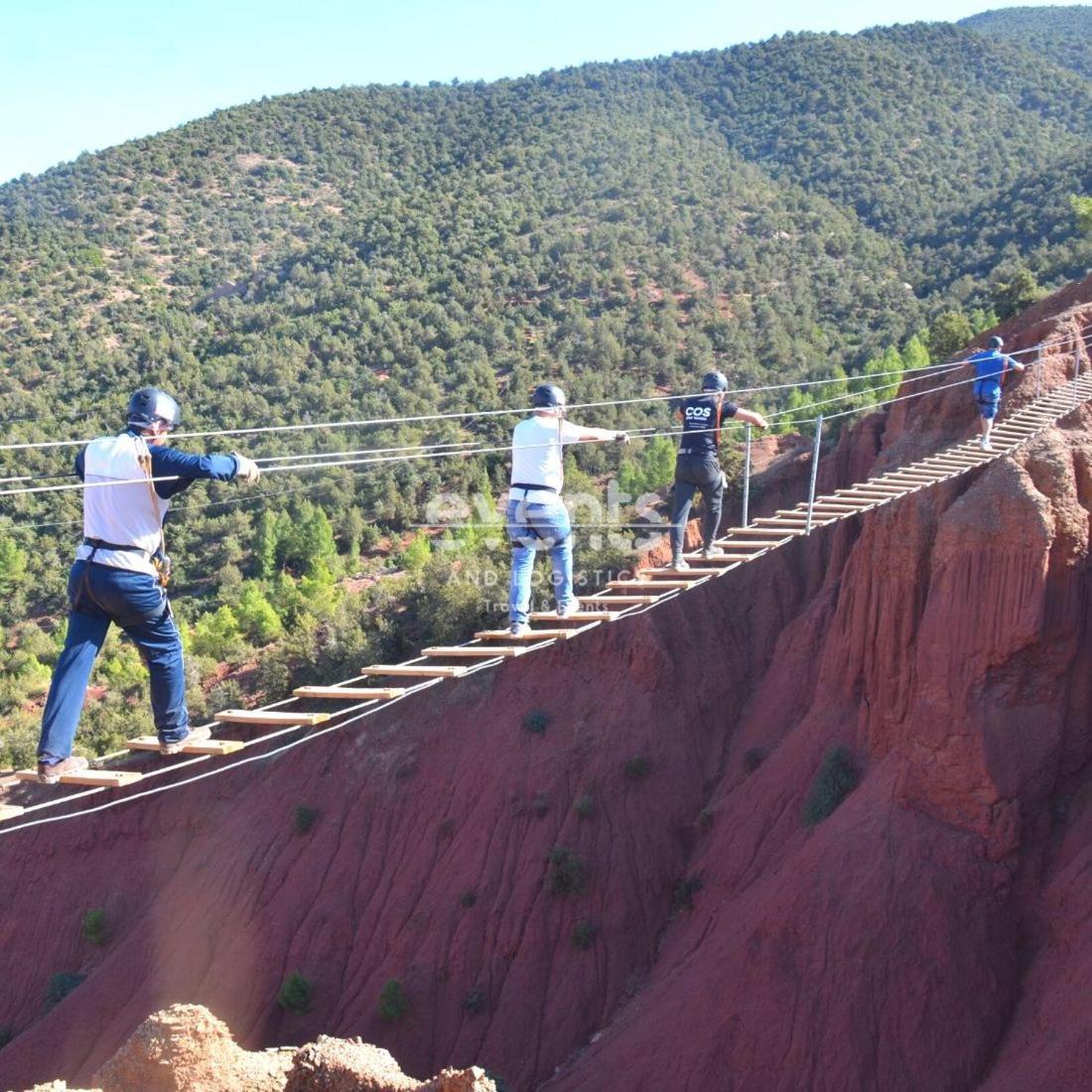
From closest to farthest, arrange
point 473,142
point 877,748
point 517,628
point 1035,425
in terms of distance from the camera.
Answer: point 517,628
point 877,748
point 1035,425
point 473,142

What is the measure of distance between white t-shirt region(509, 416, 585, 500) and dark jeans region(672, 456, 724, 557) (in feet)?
6.65

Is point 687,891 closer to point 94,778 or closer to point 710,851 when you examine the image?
point 710,851

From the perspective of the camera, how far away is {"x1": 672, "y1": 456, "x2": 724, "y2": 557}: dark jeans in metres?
11.6

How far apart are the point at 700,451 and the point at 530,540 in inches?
103

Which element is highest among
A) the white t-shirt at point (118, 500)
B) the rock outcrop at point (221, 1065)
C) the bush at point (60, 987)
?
the white t-shirt at point (118, 500)

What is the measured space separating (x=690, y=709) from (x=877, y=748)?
6.16 meters

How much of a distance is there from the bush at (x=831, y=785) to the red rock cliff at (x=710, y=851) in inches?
10.7

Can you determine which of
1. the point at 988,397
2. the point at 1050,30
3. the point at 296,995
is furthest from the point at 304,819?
the point at 1050,30

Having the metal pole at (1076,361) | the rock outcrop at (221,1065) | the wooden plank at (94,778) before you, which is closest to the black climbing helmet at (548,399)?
the wooden plank at (94,778)

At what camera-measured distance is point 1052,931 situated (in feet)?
40.4

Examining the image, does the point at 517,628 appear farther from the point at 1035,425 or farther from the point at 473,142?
the point at 473,142

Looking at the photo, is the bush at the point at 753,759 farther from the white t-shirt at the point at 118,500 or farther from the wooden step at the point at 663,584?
the white t-shirt at the point at 118,500

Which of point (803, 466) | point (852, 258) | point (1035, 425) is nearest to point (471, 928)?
point (1035, 425)

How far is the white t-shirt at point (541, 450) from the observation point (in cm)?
980
